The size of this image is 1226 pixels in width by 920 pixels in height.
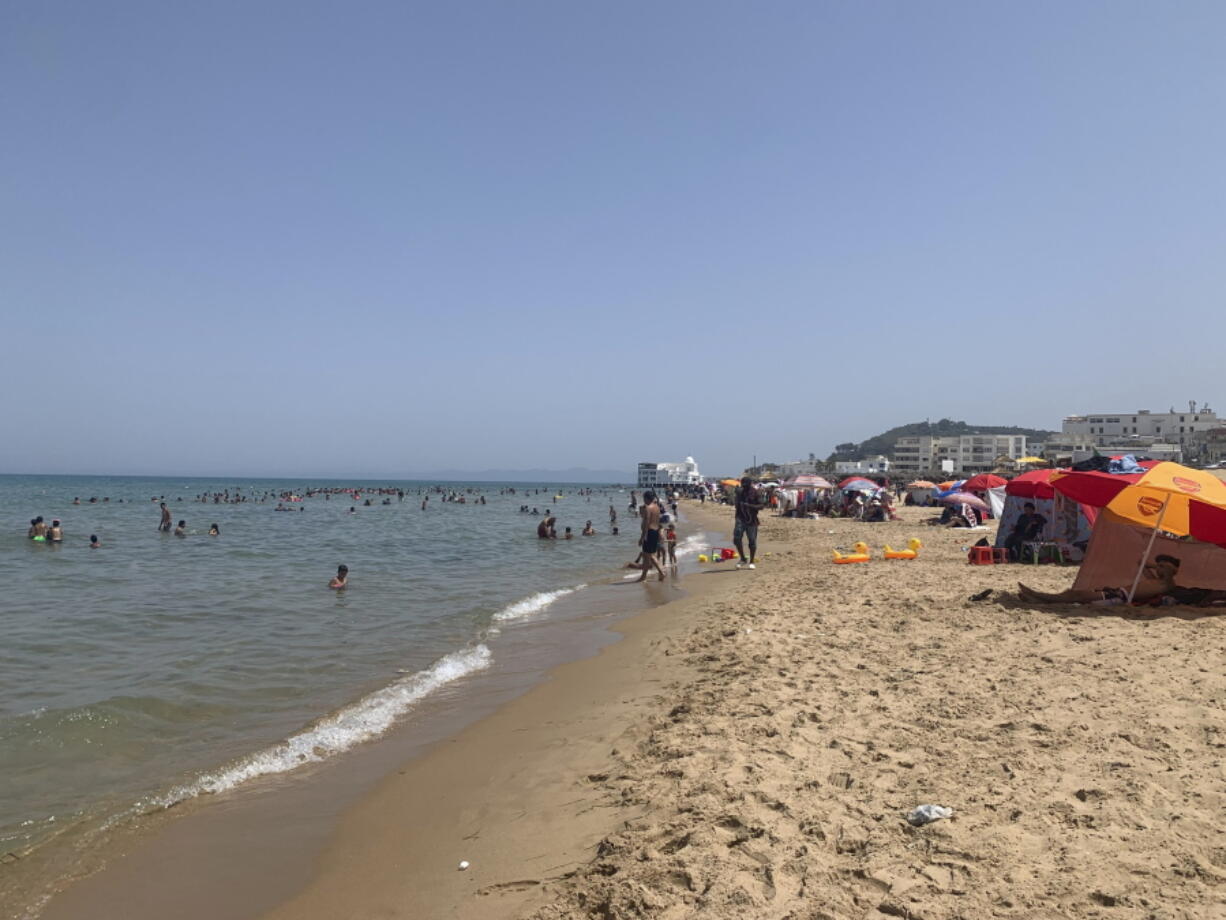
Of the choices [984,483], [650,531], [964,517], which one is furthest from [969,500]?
[650,531]

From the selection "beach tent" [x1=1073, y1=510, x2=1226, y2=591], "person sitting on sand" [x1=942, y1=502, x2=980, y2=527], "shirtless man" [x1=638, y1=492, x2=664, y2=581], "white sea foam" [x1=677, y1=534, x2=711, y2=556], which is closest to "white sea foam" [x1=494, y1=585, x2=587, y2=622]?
"shirtless man" [x1=638, y1=492, x2=664, y2=581]

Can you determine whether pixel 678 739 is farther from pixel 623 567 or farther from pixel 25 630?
pixel 623 567

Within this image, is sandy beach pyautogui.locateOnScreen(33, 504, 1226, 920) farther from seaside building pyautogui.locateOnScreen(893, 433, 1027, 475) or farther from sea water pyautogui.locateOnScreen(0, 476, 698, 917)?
seaside building pyautogui.locateOnScreen(893, 433, 1027, 475)

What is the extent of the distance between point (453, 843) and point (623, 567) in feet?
A: 45.6

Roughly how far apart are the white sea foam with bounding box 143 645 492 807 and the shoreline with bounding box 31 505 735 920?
14cm

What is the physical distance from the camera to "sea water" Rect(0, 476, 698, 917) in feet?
16.2

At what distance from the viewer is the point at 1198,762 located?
11.4ft

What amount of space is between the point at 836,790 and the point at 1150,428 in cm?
11486

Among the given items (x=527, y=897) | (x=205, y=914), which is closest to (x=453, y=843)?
(x=527, y=897)

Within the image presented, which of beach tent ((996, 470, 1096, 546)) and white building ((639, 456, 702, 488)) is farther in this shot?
white building ((639, 456, 702, 488))

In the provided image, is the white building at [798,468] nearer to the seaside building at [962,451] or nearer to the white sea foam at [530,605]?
the seaside building at [962,451]

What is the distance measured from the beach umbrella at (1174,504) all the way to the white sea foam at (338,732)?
7215 mm

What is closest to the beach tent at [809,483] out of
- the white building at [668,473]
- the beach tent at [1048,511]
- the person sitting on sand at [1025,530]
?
the beach tent at [1048,511]

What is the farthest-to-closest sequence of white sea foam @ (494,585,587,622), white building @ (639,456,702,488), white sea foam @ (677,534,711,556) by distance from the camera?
white building @ (639,456,702,488) < white sea foam @ (677,534,711,556) < white sea foam @ (494,585,587,622)
